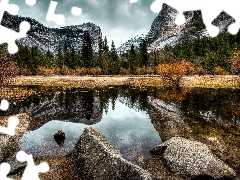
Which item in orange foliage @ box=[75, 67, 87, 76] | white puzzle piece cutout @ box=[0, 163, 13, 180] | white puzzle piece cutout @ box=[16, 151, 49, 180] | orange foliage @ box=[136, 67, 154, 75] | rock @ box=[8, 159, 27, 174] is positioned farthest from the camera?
orange foliage @ box=[75, 67, 87, 76]

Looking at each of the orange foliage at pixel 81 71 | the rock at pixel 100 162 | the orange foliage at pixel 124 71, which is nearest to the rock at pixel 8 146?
the rock at pixel 100 162

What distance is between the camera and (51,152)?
56.6 feet

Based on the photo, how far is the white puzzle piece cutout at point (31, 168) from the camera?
11.8 metres

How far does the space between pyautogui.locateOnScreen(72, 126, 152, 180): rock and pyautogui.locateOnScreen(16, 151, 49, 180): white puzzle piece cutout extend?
1.87m

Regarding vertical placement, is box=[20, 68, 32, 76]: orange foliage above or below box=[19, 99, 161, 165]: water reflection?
above

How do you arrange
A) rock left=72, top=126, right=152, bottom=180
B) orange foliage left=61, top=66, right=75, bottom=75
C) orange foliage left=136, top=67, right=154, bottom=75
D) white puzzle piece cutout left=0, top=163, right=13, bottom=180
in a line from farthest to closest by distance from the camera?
orange foliage left=61, top=66, right=75, bottom=75, orange foliage left=136, top=67, right=154, bottom=75, white puzzle piece cutout left=0, top=163, right=13, bottom=180, rock left=72, top=126, right=152, bottom=180

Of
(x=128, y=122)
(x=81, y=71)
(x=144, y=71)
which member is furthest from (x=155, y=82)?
(x=81, y=71)

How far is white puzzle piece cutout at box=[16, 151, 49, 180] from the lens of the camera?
1185 centimetres

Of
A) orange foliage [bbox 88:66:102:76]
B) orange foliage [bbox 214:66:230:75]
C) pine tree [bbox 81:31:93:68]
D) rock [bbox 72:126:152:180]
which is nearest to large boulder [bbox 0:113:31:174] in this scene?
rock [bbox 72:126:152:180]

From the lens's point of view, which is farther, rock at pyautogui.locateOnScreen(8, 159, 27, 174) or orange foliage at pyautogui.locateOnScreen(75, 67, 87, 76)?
orange foliage at pyautogui.locateOnScreen(75, 67, 87, 76)

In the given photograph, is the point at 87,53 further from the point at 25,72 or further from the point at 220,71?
the point at 220,71

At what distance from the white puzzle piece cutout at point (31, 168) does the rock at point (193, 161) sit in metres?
7.29

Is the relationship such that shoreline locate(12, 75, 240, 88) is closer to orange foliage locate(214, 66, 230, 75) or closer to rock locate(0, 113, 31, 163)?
orange foliage locate(214, 66, 230, 75)

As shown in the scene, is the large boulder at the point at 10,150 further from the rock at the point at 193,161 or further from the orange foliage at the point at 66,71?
the orange foliage at the point at 66,71
